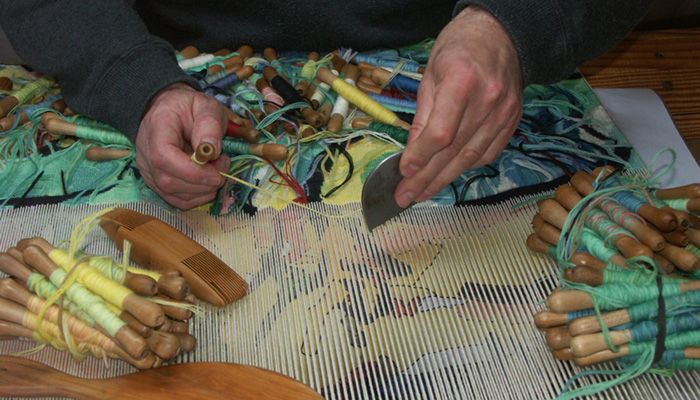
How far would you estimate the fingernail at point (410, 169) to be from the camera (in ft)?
3.48

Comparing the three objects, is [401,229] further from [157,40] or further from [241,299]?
[157,40]

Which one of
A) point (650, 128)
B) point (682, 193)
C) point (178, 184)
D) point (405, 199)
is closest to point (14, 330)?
point (178, 184)

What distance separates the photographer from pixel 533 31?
3.75 ft

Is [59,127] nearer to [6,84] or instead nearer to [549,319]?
[6,84]

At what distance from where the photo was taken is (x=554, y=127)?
1532mm

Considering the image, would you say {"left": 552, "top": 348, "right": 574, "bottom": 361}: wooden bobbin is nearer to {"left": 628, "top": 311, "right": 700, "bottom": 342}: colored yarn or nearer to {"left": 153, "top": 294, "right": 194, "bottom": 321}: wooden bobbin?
{"left": 628, "top": 311, "right": 700, "bottom": 342}: colored yarn

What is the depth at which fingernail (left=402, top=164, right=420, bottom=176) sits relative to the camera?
41.7 inches

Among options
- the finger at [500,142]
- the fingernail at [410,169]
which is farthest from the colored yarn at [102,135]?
the finger at [500,142]

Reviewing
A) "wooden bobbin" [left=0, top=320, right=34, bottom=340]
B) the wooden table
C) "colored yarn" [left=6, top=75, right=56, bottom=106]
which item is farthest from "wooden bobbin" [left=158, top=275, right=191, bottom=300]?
the wooden table

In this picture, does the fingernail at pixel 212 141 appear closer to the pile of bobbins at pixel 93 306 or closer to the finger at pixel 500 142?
the pile of bobbins at pixel 93 306

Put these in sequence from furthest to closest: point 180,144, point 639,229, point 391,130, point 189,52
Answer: point 189,52, point 391,130, point 180,144, point 639,229

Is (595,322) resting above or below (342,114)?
above

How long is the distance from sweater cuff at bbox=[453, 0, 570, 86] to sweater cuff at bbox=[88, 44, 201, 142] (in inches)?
26.7

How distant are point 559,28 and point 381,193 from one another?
1.57 ft
